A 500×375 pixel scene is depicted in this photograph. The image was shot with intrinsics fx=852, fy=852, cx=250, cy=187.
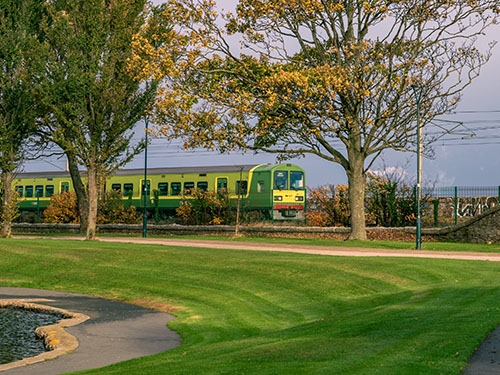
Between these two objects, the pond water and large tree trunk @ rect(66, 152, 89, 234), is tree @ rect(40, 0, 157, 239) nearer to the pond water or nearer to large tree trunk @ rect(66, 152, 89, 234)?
large tree trunk @ rect(66, 152, 89, 234)

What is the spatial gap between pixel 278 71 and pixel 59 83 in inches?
407

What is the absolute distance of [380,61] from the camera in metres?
37.0

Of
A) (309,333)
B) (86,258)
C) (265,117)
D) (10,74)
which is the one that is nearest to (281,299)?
(309,333)

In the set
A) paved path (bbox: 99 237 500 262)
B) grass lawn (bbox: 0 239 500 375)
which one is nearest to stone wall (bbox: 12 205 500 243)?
paved path (bbox: 99 237 500 262)

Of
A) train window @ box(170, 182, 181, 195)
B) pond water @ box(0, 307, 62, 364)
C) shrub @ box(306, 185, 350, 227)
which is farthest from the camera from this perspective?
train window @ box(170, 182, 181, 195)

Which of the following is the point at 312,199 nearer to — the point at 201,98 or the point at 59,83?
the point at 201,98

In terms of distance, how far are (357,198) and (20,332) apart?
2475 cm

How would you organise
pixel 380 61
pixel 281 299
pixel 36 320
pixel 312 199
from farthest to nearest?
pixel 312 199, pixel 380 61, pixel 281 299, pixel 36 320

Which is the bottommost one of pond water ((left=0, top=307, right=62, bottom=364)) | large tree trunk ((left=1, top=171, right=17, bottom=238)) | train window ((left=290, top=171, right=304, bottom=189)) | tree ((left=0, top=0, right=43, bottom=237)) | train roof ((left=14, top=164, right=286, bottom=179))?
pond water ((left=0, top=307, right=62, bottom=364))

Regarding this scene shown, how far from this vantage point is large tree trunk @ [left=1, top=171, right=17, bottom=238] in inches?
1624

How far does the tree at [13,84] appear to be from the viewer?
41.2 meters

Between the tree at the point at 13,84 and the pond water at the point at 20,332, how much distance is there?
22218 mm

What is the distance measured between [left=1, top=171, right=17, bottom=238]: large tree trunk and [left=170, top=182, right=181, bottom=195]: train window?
1328 cm

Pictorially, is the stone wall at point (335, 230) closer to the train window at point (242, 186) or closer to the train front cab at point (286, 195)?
the train window at point (242, 186)
